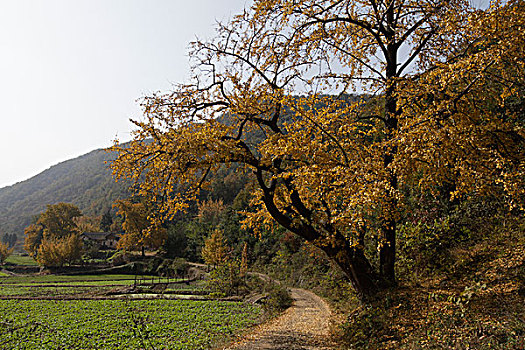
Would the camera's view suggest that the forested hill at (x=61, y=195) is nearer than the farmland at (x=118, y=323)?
No

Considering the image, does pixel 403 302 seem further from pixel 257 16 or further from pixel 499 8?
pixel 257 16

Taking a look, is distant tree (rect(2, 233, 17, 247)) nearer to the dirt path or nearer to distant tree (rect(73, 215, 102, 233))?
distant tree (rect(73, 215, 102, 233))

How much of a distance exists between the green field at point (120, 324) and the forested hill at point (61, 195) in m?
98.6

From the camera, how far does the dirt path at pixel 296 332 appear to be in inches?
305

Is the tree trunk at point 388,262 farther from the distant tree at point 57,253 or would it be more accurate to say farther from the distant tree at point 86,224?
the distant tree at point 86,224

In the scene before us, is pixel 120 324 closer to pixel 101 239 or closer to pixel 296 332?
pixel 296 332

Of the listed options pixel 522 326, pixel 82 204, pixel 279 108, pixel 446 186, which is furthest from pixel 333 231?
pixel 82 204

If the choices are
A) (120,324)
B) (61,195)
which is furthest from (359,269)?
(61,195)

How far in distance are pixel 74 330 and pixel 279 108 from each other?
1202cm

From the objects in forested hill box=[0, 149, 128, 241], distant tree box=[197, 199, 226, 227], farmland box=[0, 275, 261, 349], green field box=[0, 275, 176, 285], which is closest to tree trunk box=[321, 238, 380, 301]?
farmland box=[0, 275, 261, 349]

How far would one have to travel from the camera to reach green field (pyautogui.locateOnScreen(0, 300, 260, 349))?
10383 mm

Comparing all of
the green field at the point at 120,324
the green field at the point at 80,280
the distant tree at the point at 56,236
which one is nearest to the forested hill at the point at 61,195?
the distant tree at the point at 56,236

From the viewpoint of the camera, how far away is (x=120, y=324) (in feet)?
43.5

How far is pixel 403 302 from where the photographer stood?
7.12 m
